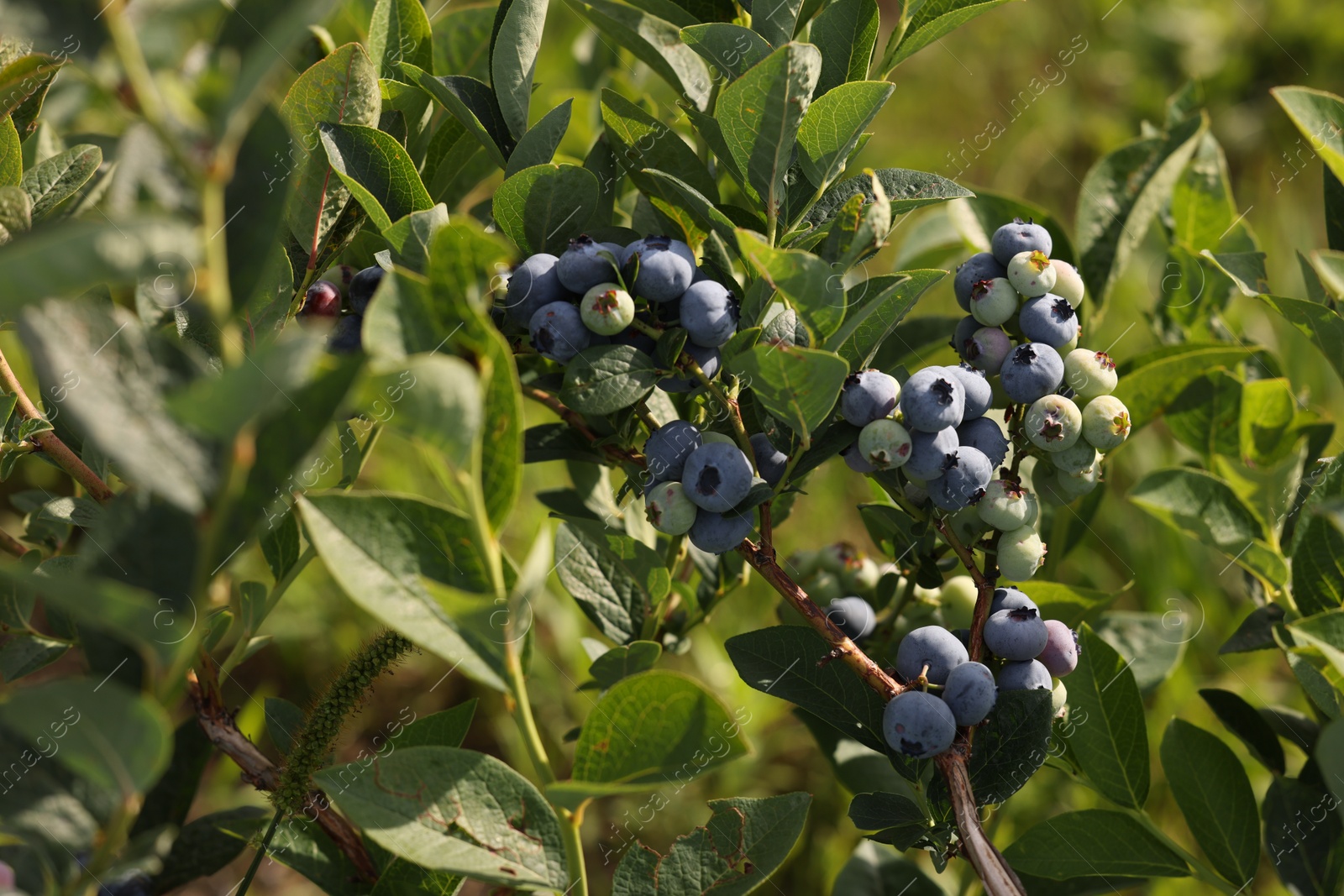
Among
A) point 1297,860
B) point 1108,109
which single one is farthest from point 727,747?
point 1108,109

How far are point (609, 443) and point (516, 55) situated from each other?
31cm

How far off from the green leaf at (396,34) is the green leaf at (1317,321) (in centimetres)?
77

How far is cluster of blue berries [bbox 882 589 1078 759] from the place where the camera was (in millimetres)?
701

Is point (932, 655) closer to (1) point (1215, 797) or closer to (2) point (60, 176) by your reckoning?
(1) point (1215, 797)

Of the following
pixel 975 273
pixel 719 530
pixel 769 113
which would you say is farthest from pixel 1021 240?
pixel 719 530

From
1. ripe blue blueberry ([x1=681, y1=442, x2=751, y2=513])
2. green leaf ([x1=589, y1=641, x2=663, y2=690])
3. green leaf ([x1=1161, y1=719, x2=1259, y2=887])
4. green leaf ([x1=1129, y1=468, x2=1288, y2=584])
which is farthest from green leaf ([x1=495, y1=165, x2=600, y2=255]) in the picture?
green leaf ([x1=1161, y1=719, x2=1259, y2=887])

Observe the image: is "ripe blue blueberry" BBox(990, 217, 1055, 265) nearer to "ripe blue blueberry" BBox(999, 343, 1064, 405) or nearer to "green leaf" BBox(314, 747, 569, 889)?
"ripe blue blueberry" BBox(999, 343, 1064, 405)

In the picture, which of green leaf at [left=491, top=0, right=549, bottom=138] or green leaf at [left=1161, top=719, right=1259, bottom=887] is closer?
green leaf at [left=491, top=0, right=549, bottom=138]

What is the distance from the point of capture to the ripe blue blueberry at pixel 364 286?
0.77 meters

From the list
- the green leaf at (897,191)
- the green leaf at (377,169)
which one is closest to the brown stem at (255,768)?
the green leaf at (377,169)

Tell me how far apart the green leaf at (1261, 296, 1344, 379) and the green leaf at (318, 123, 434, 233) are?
71 cm

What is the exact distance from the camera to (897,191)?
78 centimetres

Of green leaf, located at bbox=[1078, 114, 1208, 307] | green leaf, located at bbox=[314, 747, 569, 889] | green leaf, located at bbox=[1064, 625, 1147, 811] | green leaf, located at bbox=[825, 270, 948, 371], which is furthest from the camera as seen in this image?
green leaf, located at bbox=[1078, 114, 1208, 307]

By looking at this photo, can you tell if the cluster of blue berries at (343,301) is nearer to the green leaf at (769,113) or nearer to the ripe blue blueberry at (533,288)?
the ripe blue blueberry at (533,288)
